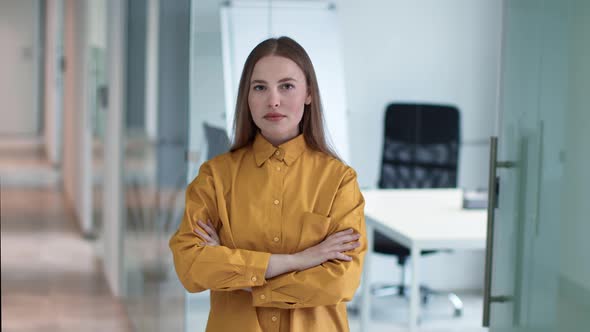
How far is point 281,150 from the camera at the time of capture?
2.01m

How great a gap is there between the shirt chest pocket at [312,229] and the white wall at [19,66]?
1570cm

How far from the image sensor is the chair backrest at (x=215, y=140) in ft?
9.00

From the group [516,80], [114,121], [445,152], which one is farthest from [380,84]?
[114,121]

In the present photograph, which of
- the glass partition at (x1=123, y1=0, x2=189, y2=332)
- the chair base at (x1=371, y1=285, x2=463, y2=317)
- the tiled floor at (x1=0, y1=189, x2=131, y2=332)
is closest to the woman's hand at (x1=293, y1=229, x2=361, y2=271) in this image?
the glass partition at (x1=123, y1=0, x2=189, y2=332)

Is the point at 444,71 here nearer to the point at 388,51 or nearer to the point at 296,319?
the point at 388,51

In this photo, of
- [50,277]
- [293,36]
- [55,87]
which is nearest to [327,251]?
[293,36]

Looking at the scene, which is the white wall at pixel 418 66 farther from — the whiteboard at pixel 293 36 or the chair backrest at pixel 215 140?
the chair backrest at pixel 215 140

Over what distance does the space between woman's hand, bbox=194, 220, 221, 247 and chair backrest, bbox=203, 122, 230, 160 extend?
0.72 metres

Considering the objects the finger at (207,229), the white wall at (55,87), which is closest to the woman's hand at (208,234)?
the finger at (207,229)

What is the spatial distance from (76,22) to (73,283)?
115 inches

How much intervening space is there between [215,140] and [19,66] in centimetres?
1521

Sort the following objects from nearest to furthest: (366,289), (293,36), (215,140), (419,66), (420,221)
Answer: (293,36), (215,140), (419,66), (420,221), (366,289)

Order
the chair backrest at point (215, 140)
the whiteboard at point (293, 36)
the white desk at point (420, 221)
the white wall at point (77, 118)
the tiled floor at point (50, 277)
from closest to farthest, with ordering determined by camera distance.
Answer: the whiteboard at point (293, 36) → the chair backrest at point (215, 140) → the white desk at point (420, 221) → the tiled floor at point (50, 277) → the white wall at point (77, 118)

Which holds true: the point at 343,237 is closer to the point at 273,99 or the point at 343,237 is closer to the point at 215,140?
the point at 273,99
